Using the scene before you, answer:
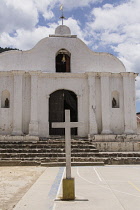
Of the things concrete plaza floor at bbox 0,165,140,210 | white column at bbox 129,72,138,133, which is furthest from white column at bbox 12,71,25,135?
concrete plaza floor at bbox 0,165,140,210

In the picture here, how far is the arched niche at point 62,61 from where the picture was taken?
18219 millimetres

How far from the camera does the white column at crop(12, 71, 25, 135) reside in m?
16.3

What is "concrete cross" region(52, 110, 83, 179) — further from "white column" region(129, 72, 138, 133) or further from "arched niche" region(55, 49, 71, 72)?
"arched niche" region(55, 49, 71, 72)

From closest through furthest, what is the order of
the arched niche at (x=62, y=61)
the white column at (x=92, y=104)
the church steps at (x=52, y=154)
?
the church steps at (x=52, y=154) → the white column at (x=92, y=104) → the arched niche at (x=62, y=61)

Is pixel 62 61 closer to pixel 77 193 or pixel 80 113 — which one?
pixel 80 113

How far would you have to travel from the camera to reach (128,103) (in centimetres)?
1719

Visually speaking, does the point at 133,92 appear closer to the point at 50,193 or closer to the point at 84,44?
the point at 84,44

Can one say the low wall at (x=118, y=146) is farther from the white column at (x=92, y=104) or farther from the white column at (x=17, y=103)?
the white column at (x=17, y=103)

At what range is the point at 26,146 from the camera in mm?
13828

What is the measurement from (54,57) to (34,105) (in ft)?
12.0

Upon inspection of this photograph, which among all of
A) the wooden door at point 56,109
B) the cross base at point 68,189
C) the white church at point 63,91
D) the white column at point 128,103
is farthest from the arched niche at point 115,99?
the cross base at point 68,189

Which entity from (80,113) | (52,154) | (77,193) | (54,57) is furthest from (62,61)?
(77,193)

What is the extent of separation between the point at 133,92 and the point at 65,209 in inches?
545

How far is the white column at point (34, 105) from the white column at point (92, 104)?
348cm
